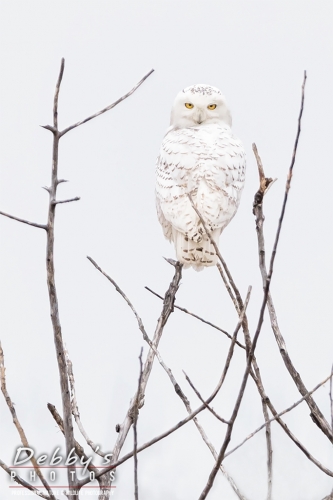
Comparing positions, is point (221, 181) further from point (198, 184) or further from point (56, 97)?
point (56, 97)

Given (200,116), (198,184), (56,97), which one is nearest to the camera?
(56,97)

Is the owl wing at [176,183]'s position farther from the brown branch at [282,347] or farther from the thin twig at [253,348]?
the thin twig at [253,348]

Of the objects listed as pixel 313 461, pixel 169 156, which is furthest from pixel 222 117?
pixel 313 461

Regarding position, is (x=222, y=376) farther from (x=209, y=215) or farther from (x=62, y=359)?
(x=209, y=215)

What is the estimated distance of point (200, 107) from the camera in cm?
509

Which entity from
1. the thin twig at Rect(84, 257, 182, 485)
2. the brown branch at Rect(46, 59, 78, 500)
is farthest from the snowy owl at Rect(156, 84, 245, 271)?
the brown branch at Rect(46, 59, 78, 500)

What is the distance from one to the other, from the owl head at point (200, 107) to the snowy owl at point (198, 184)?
1 centimetres

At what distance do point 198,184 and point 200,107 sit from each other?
87cm

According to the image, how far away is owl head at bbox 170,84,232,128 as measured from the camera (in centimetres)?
510

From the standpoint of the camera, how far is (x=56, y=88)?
5.90 ft

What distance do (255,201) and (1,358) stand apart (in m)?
1.04

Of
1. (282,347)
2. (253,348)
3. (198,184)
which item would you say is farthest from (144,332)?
(198,184)

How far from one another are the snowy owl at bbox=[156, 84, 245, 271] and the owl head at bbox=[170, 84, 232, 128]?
0.01 meters

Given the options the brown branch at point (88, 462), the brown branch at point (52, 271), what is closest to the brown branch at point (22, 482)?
the brown branch at point (88, 462)
